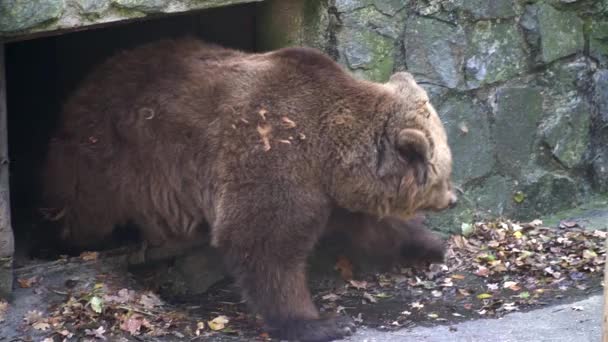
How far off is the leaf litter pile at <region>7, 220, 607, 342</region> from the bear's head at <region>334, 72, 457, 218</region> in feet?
2.22

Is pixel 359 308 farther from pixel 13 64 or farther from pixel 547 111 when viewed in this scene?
pixel 13 64

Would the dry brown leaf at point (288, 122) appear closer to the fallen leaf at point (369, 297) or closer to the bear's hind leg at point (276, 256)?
the bear's hind leg at point (276, 256)

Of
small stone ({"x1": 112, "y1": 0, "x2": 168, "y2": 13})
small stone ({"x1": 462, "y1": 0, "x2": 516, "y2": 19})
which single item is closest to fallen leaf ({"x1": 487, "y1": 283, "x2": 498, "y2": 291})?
small stone ({"x1": 462, "y1": 0, "x2": 516, "y2": 19})

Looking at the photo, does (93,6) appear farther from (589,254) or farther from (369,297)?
(589,254)

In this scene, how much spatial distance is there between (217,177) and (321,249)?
1208 millimetres

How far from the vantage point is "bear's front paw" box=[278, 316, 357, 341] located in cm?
→ 545

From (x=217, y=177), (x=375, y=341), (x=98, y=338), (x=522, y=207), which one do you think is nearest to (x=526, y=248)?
(x=522, y=207)

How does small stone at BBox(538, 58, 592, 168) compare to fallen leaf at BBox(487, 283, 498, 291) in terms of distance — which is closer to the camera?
fallen leaf at BBox(487, 283, 498, 291)

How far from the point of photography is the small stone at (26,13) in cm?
495

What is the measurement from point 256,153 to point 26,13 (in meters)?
1.34

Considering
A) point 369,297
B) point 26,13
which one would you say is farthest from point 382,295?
point 26,13

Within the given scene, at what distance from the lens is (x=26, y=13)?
4.99m

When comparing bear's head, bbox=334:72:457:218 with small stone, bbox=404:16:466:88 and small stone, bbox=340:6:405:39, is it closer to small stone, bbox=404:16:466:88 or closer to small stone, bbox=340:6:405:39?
small stone, bbox=340:6:405:39

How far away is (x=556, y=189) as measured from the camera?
7.11m
